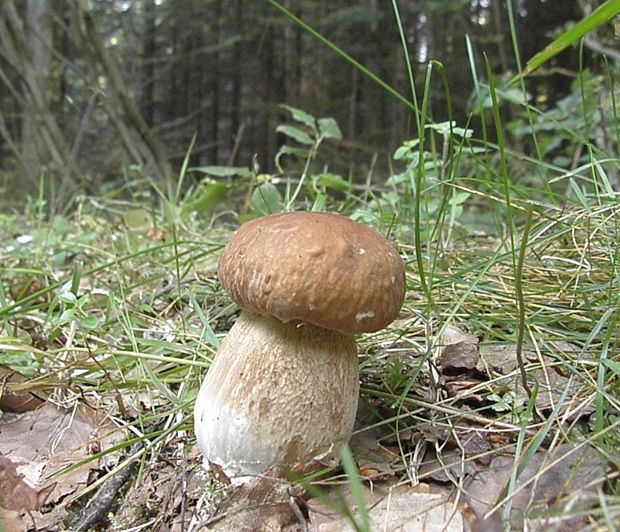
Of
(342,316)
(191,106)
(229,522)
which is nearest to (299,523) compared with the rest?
(229,522)

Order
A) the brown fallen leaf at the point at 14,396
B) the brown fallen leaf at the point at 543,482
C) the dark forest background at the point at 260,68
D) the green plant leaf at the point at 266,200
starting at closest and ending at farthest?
the brown fallen leaf at the point at 543,482 → the brown fallen leaf at the point at 14,396 → the green plant leaf at the point at 266,200 → the dark forest background at the point at 260,68

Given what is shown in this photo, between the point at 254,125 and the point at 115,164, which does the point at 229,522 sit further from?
the point at 254,125

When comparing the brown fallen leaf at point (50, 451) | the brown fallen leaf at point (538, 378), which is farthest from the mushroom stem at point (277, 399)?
the brown fallen leaf at point (538, 378)

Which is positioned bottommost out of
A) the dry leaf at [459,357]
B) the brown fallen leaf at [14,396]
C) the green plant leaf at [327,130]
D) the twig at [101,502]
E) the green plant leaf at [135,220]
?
the twig at [101,502]

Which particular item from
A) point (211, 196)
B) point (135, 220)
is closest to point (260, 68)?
point (135, 220)

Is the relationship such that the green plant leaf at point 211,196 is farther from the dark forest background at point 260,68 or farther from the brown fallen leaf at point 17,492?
the dark forest background at point 260,68

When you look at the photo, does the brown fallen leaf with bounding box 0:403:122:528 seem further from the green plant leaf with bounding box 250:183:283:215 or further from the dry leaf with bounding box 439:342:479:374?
the green plant leaf with bounding box 250:183:283:215
